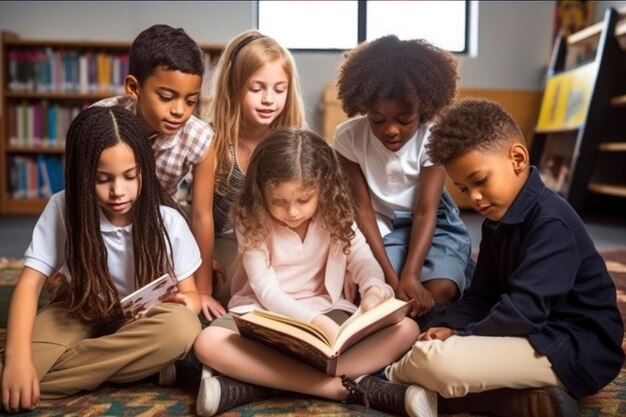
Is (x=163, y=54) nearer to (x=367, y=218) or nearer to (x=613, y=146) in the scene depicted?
(x=367, y=218)

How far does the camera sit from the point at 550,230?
0.99m

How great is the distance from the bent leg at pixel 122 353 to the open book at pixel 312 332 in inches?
4.6

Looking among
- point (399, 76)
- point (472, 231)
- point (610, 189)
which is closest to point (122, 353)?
point (399, 76)

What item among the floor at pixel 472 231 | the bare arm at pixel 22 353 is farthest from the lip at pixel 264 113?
the floor at pixel 472 231

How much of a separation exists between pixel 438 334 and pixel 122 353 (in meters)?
0.52

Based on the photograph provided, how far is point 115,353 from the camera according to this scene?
1.12m

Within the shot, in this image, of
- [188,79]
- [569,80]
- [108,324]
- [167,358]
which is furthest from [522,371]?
[569,80]

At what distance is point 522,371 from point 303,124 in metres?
0.92

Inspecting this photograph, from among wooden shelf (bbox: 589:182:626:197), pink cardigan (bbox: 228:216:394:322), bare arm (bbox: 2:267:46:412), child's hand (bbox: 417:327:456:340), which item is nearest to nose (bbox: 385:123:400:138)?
pink cardigan (bbox: 228:216:394:322)

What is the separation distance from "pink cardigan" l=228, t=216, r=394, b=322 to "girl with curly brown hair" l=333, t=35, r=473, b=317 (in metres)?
0.16

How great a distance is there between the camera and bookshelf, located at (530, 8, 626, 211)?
3.70 m

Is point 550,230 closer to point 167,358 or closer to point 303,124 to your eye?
point 167,358

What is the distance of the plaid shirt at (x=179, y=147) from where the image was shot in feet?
4.83

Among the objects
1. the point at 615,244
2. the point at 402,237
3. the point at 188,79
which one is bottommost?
the point at 615,244
